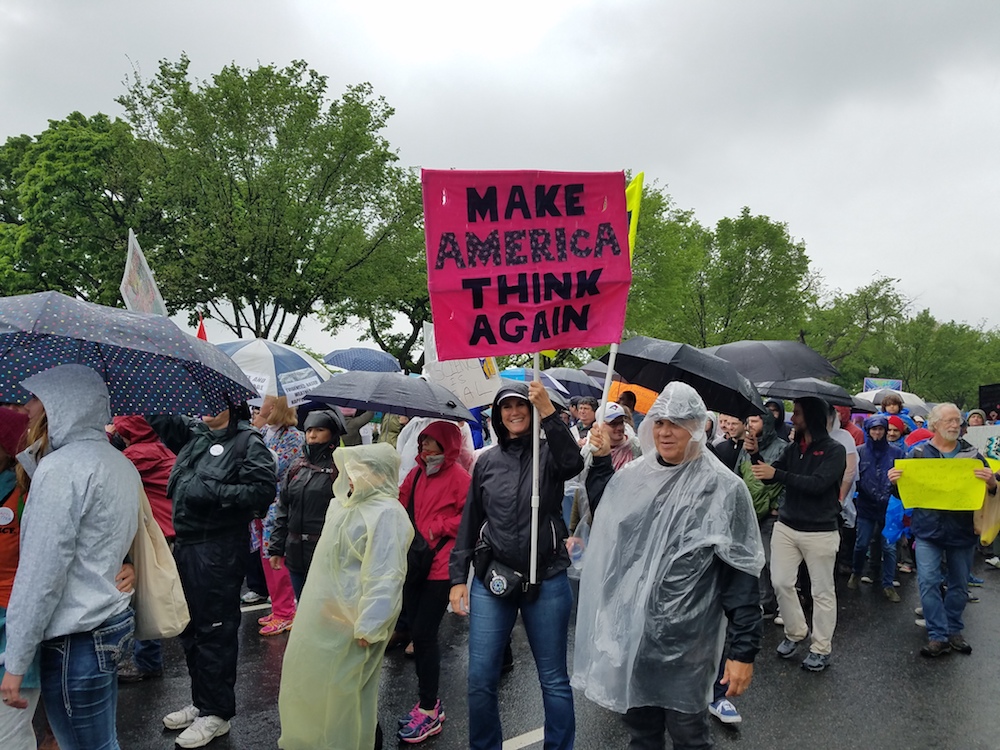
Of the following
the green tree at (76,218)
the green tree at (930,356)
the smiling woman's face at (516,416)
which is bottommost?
the green tree at (930,356)

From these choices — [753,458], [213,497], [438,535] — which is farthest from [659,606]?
[753,458]

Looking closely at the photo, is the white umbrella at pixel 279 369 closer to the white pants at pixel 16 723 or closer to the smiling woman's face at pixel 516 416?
the smiling woman's face at pixel 516 416

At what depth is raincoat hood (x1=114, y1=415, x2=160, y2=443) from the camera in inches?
201

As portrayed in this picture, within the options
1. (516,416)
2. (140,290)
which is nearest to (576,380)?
(140,290)

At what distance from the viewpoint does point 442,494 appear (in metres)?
4.52

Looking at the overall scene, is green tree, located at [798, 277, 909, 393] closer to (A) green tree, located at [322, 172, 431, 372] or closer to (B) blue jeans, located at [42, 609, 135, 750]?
(A) green tree, located at [322, 172, 431, 372]

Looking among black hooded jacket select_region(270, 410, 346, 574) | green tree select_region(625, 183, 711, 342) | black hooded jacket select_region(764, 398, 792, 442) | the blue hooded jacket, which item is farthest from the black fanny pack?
green tree select_region(625, 183, 711, 342)

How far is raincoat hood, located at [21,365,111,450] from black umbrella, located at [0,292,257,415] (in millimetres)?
155

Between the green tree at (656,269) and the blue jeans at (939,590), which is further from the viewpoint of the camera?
the green tree at (656,269)

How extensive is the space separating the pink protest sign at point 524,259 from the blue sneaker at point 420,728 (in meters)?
2.12

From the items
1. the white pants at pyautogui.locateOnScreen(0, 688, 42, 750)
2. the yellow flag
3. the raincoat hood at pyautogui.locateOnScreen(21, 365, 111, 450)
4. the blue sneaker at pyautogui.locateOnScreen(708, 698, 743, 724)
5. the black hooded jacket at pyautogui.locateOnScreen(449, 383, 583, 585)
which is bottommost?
the blue sneaker at pyautogui.locateOnScreen(708, 698, 743, 724)

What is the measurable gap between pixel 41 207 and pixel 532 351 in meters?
22.2

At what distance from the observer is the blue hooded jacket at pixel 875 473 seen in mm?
7520

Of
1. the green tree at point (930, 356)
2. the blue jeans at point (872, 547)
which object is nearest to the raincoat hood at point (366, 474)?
the blue jeans at point (872, 547)
